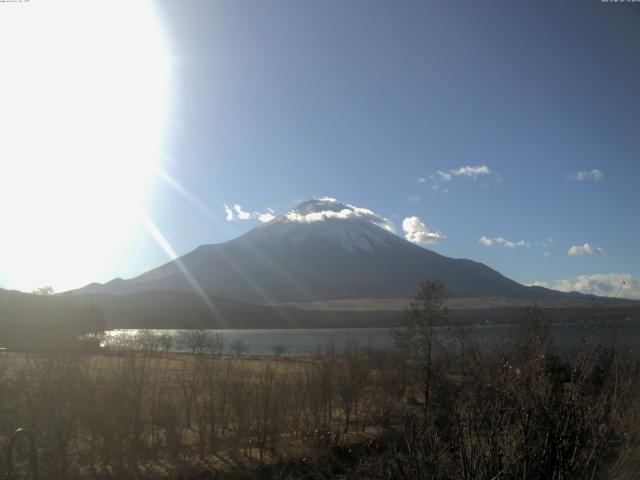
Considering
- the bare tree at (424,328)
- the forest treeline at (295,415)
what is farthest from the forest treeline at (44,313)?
the forest treeline at (295,415)

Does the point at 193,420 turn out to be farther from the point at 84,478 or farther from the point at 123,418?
the point at 84,478

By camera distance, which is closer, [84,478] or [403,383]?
[84,478]

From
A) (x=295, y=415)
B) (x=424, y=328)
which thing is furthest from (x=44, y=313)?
(x=295, y=415)

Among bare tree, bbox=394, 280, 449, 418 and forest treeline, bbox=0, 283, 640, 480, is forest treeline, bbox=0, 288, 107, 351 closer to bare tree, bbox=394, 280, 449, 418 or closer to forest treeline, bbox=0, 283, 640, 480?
bare tree, bbox=394, 280, 449, 418

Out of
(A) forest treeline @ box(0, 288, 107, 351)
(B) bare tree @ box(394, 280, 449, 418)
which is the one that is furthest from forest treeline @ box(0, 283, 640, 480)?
(A) forest treeline @ box(0, 288, 107, 351)

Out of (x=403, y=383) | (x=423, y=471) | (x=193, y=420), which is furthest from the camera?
(x=403, y=383)

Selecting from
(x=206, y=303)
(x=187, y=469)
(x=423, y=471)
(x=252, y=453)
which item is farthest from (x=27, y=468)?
(x=206, y=303)

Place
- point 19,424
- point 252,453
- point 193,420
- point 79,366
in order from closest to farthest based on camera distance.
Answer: point 19,424 < point 79,366 < point 252,453 < point 193,420

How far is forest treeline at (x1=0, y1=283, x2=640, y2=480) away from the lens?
4.23 meters

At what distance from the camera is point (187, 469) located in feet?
46.9

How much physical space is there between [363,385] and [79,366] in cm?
1265

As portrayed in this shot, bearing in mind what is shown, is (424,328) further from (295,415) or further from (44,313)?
(44,313)

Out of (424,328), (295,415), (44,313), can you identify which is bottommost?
(295,415)

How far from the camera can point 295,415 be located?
61.0 feet
